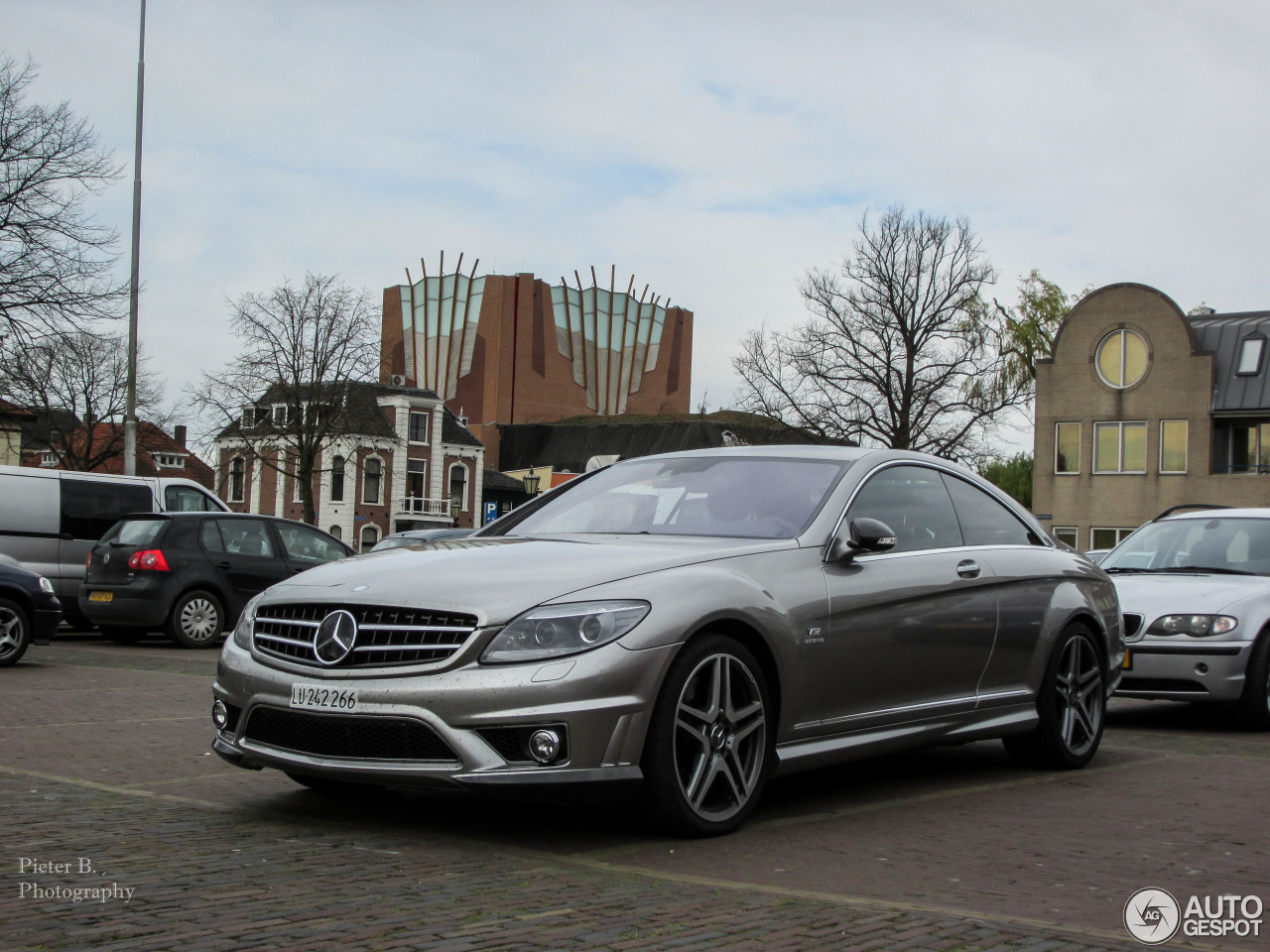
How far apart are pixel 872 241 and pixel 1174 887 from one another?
1784 inches

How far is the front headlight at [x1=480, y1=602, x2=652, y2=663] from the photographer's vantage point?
4.93m

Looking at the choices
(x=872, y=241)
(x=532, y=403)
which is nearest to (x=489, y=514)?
(x=532, y=403)

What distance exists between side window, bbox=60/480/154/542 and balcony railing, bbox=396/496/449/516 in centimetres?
6578

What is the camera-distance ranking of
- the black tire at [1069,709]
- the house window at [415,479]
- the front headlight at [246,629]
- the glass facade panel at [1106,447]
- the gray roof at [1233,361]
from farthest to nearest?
the house window at [415,479] → the glass facade panel at [1106,447] → the gray roof at [1233,361] → the black tire at [1069,709] → the front headlight at [246,629]

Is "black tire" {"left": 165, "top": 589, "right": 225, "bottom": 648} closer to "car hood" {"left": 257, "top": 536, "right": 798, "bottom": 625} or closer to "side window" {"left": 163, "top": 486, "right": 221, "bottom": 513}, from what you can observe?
"side window" {"left": 163, "top": 486, "right": 221, "bottom": 513}

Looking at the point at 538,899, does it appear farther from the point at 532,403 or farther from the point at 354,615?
the point at 532,403

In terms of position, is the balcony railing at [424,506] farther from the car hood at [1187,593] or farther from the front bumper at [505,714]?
the front bumper at [505,714]

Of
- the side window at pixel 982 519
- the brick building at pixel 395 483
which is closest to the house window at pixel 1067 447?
the brick building at pixel 395 483

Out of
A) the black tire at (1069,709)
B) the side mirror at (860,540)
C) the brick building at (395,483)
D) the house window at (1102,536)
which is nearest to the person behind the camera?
the side mirror at (860,540)

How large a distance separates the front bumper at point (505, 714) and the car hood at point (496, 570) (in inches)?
10.1

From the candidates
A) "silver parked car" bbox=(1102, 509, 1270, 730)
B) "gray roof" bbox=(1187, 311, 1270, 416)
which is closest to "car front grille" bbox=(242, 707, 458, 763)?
"silver parked car" bbox=(1102, 509, 1270, 730)

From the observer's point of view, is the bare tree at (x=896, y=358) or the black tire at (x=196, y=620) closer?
the black tire at (x=196, y=620)

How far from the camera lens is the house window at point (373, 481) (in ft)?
266

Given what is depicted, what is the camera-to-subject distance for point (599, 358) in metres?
114
